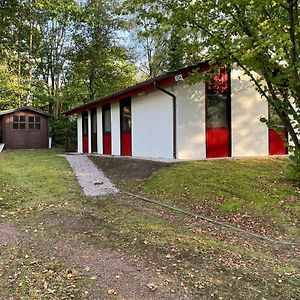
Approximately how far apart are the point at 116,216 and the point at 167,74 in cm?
573

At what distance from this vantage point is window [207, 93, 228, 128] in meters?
11.3

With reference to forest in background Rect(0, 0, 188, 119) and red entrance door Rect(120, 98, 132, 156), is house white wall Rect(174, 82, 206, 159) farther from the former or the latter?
forest in background Rect(0, 0, 188, 119)

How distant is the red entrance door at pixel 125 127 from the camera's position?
540 inches

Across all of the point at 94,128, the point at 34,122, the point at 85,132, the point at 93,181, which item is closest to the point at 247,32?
the point at 93,181

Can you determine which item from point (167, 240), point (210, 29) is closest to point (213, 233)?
point (167, 240)

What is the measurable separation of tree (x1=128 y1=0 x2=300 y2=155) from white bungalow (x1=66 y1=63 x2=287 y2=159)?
2433 mm

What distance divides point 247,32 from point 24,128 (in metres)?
18.2

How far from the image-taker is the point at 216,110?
11.5m

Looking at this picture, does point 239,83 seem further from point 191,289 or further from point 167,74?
point 191,289

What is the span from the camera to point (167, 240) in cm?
461

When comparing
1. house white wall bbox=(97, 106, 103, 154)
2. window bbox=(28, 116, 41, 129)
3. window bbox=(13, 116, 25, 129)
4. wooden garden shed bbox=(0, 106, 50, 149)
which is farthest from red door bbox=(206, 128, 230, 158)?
window bbox=(13, 116, 25, 129)

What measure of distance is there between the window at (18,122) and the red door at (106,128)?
8484 millimetres

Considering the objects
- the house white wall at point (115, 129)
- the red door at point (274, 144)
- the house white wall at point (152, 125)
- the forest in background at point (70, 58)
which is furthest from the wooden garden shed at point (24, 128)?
the red door at point (274, 144)

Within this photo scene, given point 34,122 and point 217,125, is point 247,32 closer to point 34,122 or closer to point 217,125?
point 217,125
